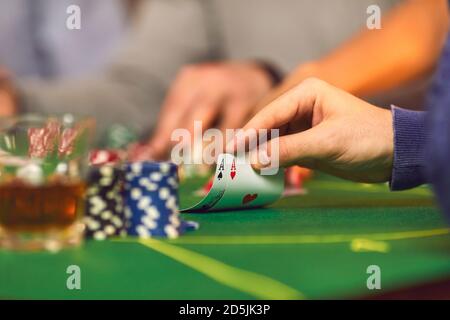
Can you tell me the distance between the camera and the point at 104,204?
101 centimetres

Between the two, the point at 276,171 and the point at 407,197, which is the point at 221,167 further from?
the point at 407,197

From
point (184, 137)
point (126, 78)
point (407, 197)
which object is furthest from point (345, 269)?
point (126, 78)

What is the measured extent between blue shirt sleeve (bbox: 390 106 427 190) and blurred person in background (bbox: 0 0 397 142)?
159 centimetres

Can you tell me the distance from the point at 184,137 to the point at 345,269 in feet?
6.54

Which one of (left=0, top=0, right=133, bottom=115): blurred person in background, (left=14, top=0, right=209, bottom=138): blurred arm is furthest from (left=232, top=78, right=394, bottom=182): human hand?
(left=0, top=0, right=133, bottom=115): blurred person in background

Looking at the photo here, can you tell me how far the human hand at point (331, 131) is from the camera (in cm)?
119

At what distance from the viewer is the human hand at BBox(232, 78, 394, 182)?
3.92ft

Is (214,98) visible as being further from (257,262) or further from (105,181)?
(257,262)

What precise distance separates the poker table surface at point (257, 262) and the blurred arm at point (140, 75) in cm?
244

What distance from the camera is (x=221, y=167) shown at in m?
1.24

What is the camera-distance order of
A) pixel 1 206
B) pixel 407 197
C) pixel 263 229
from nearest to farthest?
pixel 1 206, pixel 263 229, pixel 407 197

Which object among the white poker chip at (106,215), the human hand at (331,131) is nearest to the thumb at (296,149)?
the human hand at (331,131)

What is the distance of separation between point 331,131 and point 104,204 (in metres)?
0.44

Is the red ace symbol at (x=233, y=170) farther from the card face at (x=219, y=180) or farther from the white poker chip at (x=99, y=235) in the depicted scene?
the white poker chip at (x=99, y=235)
